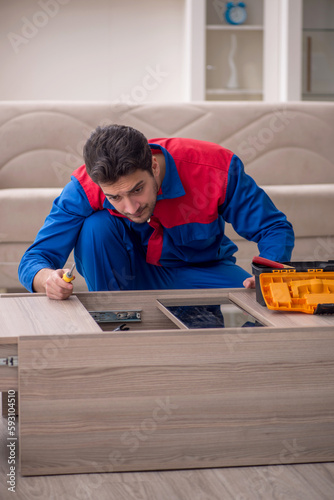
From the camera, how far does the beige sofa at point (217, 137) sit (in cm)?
271

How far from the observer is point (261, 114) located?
3029 millimetres

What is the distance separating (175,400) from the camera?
3.45 feet

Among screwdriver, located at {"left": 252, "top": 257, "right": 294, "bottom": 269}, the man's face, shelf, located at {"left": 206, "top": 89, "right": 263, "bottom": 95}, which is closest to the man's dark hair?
the man's face

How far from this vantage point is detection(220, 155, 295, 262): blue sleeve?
1582mm

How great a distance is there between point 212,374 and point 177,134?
6.86 ft

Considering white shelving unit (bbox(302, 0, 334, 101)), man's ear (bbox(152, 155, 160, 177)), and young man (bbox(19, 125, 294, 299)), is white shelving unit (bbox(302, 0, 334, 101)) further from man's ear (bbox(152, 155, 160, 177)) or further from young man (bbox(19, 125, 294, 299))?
man's ear (bbox(152, 155, 160, 177))

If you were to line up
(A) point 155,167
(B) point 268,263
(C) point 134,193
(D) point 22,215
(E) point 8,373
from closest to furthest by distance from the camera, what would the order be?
(E) point 8,373 → (B) point 268,263 → (C) point 134,193 → (A) point 155,167 → (D) point 22,215

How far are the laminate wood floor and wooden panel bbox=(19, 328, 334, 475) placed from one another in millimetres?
17

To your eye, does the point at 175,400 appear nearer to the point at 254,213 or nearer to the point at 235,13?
the point at 254,213

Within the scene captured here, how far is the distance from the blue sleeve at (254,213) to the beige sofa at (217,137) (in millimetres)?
1034

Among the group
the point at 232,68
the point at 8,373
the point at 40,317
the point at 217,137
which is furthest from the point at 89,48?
the point at 8,373

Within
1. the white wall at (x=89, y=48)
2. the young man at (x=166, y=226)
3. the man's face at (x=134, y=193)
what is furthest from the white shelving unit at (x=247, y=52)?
the man's face at (x=134, y=193)

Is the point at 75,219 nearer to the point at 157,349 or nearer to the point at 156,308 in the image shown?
the point at 156,308

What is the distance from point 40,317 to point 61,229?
0.46 meters
